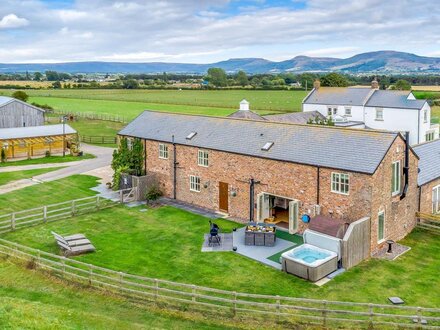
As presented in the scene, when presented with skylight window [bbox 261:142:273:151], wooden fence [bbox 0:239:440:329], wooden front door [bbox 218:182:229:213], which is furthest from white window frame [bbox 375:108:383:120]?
wooden fence [bbox 0:239:440:329]

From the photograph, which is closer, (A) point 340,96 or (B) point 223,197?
(B) point 223,197

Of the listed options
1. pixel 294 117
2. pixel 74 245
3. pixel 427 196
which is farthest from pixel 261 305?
pixel 294 117

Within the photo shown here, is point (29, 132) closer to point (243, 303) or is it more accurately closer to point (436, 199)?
point (436, 199)

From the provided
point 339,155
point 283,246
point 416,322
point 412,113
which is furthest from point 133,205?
point 412,113

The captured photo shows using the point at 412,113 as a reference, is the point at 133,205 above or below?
below

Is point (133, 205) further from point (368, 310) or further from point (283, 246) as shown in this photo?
point (368, 310)

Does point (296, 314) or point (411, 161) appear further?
point (411, 161)
